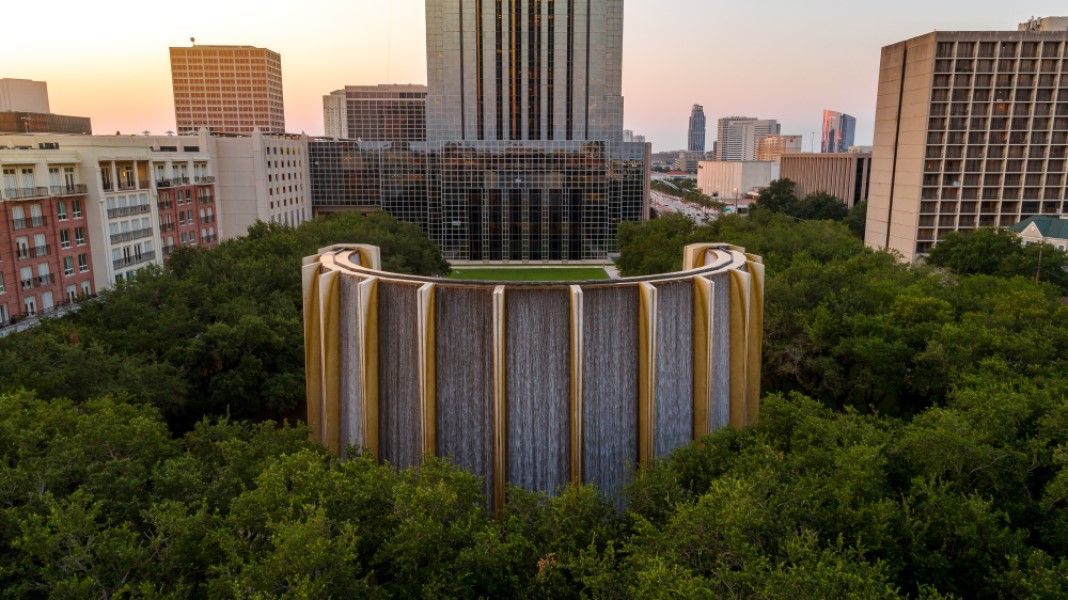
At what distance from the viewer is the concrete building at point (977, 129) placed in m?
76.3

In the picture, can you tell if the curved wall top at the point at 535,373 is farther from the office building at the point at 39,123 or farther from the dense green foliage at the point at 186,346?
the office building at the point at 39,123

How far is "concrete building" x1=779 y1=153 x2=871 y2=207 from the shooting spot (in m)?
154

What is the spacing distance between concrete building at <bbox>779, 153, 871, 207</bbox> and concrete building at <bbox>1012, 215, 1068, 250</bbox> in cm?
6554

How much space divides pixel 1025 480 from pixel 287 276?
129ft

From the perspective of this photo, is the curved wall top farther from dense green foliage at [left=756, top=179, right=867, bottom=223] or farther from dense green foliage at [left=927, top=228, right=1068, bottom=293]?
dense green foliage at [left=756, top=179, right=867, bottom=223]

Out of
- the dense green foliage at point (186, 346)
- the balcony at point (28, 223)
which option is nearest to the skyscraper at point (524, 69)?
the balcony at point (28, 223)

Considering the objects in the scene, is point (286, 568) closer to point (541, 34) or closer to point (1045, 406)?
point (1045, 406)

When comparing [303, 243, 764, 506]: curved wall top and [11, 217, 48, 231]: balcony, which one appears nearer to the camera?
[303, 243, 764, 506]: curved wall top

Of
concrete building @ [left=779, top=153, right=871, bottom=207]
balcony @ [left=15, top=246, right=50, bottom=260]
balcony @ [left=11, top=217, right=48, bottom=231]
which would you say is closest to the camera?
balcony @ [left=11, top=217, right=48, bottom=231]

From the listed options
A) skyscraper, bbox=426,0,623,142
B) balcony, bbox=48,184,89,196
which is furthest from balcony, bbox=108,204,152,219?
skyscraper, bbox=426,0,623,142

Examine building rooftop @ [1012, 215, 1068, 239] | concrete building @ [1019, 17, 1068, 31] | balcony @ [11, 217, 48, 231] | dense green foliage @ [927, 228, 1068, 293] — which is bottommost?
dense green foliage @ [927, 228, 1068, 293]

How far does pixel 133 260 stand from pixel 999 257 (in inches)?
3094

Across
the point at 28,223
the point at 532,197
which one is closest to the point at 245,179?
the point at 28,223

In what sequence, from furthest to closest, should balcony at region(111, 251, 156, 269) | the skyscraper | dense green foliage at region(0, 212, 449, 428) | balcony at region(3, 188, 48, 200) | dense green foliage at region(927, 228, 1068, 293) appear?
the skyscraper → balcony at region(111, 251, 156, 269) → dense green foliage at region(927, 228, 1068, 293) → balcony at region(3, 188, 48, 200) → dense green foliage at region(0, 212, 449, 428)
